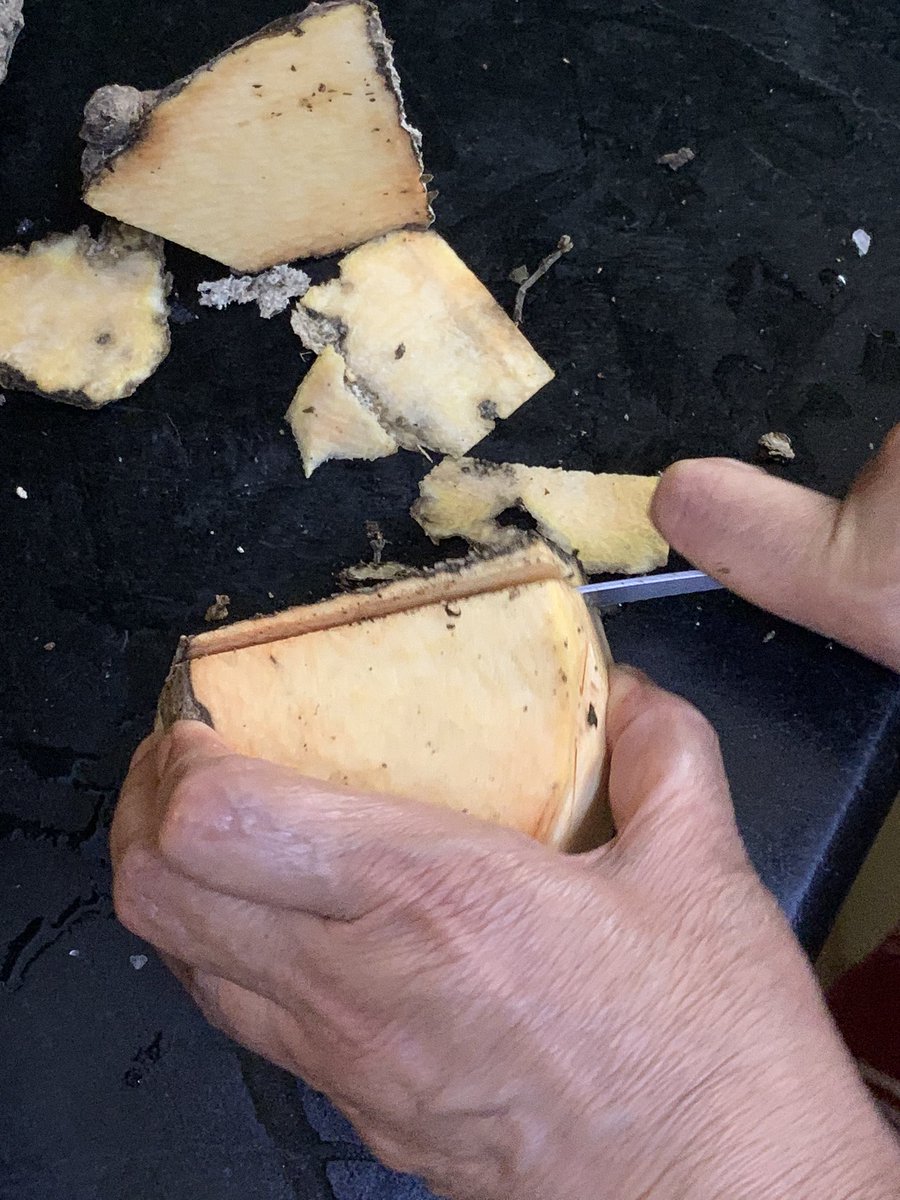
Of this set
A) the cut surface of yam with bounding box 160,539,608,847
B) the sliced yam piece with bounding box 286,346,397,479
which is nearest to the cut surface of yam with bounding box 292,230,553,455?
the sliced yam piece with bounding box 286,346,397,479

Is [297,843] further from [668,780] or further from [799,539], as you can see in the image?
[799,539]

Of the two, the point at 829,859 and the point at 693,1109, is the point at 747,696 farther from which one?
the point at 693,1109

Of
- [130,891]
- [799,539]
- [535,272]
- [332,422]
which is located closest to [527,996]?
[130,891]

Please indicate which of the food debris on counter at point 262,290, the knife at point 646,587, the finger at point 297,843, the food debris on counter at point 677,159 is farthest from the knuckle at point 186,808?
the food debris on counter at point 677,159

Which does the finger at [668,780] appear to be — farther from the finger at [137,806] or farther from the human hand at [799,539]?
the finger at [137,806]

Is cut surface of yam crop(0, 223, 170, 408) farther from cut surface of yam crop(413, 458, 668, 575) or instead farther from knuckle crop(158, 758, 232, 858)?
knuckle crop(158, 758, 232, 858)

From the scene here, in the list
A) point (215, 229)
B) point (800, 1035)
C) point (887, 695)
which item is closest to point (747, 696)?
point (887, 695)
